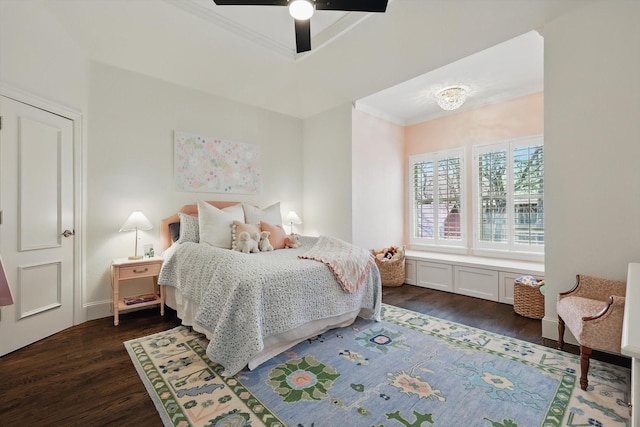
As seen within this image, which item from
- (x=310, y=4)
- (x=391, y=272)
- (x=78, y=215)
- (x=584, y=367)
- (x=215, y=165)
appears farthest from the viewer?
(x=391, y=272)

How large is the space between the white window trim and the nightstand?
12.7ft

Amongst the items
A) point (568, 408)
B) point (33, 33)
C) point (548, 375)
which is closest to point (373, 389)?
point (568, 408)

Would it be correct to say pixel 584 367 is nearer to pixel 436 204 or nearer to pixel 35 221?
pixel 436 204

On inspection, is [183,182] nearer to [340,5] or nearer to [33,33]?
[33,33]

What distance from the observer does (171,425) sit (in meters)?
1.50

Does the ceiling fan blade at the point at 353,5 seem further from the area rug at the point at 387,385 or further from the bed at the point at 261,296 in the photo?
the area rug at the point at 387,385

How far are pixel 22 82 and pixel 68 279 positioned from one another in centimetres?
175

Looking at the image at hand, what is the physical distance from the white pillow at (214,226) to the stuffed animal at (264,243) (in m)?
0.36

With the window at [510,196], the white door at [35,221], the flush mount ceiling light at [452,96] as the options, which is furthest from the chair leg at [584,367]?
the white door at [35,221]

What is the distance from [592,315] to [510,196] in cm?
253

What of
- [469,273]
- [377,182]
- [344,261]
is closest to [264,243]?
[344,261]

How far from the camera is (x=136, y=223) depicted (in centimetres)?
309

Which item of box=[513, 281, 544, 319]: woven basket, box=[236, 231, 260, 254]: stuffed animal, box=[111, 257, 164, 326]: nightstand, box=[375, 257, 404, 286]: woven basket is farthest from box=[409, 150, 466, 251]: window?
box=[111, 257, 164, 326]: nightstand

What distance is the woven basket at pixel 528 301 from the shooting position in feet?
9.73
